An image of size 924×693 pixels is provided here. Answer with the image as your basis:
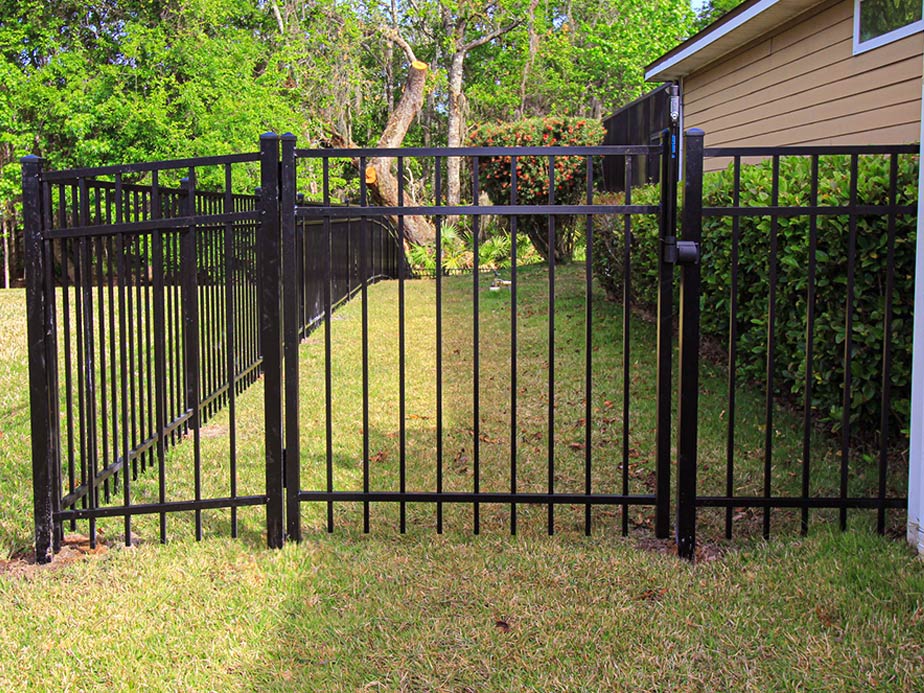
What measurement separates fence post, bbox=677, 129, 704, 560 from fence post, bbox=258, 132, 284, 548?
1528 millimetres

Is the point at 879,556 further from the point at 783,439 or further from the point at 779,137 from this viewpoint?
the point at 779,137

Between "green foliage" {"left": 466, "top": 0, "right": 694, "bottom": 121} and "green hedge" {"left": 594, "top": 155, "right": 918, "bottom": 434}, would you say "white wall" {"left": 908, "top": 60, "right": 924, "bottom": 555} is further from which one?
"green foliage" {"left": 466, "top": 0, "right": 694, "bottom": 121}

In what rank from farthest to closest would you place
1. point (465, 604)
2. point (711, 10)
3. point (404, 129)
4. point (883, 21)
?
1. point (711, 10)
2. point (404, 129)
3. point (883, 21)
4. point (465, 604)

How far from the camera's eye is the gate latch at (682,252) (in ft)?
10.8

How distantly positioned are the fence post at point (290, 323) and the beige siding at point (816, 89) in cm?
506

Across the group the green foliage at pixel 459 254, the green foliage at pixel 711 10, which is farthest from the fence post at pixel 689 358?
the green foliage at pixel 711 10

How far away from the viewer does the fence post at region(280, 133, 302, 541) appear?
11.3ft

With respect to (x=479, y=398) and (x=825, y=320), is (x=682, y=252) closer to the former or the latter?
(x=825, y=320)

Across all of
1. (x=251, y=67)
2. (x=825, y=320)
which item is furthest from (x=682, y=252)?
(x=251, y=67)

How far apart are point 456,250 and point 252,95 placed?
4689mm

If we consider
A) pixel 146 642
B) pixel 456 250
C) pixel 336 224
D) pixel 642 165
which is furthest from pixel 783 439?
pixel 456 250

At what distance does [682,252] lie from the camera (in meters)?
3.29

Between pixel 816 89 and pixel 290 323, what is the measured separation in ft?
21.8

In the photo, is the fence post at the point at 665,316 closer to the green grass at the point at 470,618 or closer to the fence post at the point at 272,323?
the green grass at the point at 470,618
